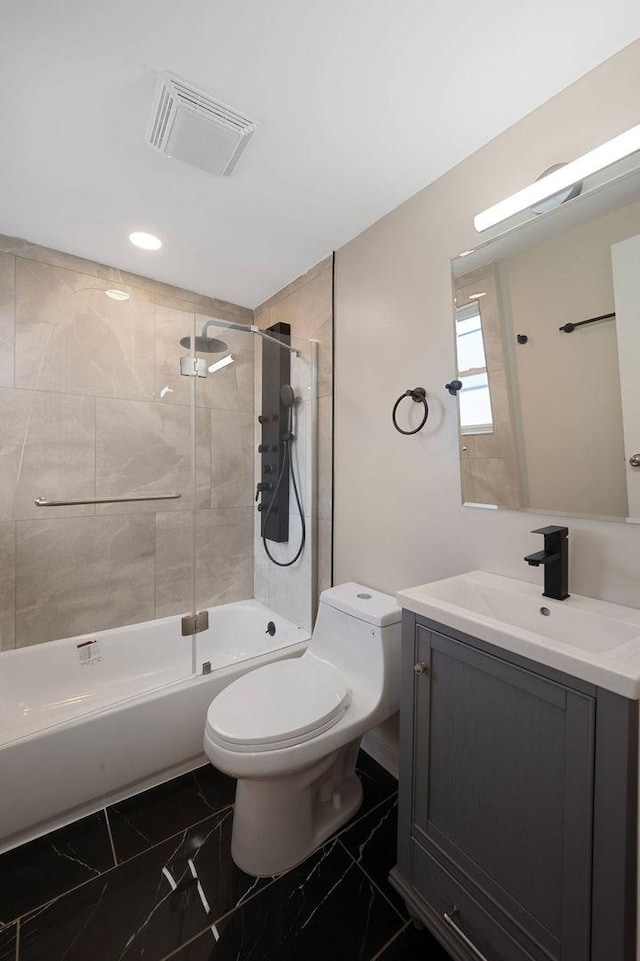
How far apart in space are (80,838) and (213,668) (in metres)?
0.70

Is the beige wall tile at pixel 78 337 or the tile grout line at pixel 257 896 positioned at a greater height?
the beige wall tile at pixel 78 337

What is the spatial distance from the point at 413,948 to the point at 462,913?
27 centimetres

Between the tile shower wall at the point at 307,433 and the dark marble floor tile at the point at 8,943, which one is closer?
the dark marble floor tile at the point at 8,943

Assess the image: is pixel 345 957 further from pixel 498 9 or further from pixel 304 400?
pixel 498 9

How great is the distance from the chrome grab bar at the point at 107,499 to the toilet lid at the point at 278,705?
124cm

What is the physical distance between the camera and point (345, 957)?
1.07m

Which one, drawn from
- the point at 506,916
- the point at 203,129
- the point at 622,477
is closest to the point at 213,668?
the point at 506,916

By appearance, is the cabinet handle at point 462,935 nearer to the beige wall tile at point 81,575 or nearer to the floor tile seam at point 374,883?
the floor tile seam at point 374,883

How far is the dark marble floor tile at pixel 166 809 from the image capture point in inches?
56.1

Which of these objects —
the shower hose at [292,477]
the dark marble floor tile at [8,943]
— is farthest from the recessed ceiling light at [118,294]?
the dark marble floor tile at [8,943]

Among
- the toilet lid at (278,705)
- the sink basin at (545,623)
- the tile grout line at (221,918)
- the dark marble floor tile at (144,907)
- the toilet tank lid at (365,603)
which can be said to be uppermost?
the sink basin at (545,623)

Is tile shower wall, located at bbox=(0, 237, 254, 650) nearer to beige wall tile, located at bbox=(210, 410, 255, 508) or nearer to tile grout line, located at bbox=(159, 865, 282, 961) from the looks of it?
beige wall tile, located at bbox=(210, 410, 255, 508)

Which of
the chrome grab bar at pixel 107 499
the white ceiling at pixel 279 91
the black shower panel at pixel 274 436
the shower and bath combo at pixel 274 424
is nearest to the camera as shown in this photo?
the white ceiling at pixel 279 91

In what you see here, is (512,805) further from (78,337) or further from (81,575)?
(78,337)
